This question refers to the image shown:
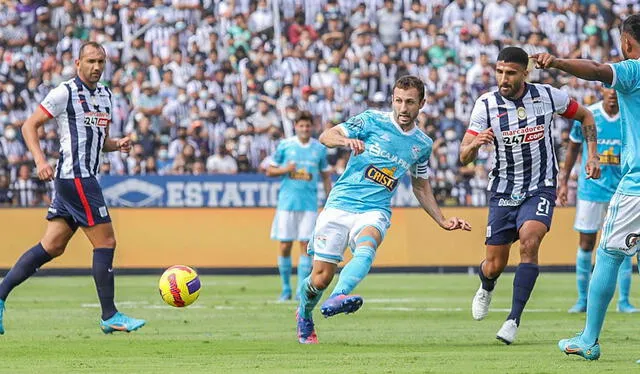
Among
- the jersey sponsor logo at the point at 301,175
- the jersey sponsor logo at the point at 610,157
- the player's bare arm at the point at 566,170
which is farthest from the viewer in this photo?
the jersey sponsor logo at the point at 301,175

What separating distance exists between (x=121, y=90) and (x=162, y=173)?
135 inches

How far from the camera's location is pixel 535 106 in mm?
11016

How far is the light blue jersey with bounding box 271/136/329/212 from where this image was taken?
680 inches

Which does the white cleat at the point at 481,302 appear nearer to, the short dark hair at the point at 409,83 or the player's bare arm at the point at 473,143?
the player's bare arm at the point at 473,143

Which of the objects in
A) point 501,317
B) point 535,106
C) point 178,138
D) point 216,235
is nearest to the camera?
point 535,106

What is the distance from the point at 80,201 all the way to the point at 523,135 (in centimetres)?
396

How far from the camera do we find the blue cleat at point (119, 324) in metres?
11.3

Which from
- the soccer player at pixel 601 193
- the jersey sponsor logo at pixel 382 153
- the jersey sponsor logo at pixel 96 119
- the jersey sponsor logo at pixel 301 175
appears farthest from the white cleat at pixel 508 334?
the jersey sponsor logo at pixel 301 175

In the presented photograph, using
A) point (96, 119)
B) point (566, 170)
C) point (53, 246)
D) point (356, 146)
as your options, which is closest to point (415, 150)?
point (356, 146)

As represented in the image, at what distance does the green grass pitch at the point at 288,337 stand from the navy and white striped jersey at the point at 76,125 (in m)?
1.52

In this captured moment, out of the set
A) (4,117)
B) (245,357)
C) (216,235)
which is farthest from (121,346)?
(4,117)

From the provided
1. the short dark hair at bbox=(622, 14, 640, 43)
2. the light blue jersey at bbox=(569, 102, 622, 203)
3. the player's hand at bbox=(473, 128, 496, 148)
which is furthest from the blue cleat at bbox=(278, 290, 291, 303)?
the short dark hair at bbox=(622, 14, 640, 43)

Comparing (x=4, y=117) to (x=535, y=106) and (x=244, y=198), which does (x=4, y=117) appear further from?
(x=535, y=106)

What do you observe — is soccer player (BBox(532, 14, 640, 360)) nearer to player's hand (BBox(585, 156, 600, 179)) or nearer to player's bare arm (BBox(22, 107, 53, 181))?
player's hand (BBox(585, 156, 600, 179))
